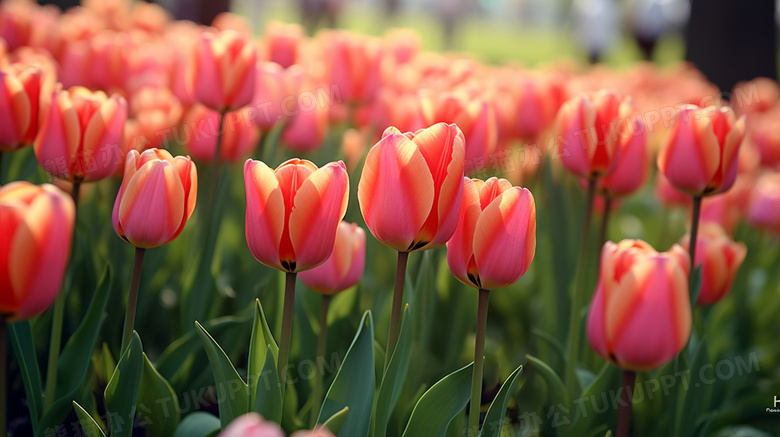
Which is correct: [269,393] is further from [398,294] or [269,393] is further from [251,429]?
[251,429]

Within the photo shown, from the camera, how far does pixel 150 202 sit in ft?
3.88

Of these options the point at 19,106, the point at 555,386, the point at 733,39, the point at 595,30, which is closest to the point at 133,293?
the point at 19,106

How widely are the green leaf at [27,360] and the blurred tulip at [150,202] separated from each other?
1.01 ft

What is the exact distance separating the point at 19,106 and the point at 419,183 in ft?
2.96

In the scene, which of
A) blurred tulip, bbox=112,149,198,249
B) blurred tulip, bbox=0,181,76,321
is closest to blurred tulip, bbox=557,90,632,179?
blurred tulip, bbox=112,149,198,249

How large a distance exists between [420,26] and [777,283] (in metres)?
24.7

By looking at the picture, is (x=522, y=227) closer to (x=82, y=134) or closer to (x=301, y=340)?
(x=301, y=340)

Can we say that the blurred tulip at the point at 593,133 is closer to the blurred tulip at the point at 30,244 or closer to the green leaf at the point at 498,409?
the green leaf at the point at 498,409

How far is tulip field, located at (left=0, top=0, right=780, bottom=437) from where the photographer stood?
3.73 ft

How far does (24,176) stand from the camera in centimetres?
190

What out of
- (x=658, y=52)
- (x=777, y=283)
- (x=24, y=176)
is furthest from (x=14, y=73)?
(x=658, y=52)

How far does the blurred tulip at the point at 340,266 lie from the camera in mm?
1393

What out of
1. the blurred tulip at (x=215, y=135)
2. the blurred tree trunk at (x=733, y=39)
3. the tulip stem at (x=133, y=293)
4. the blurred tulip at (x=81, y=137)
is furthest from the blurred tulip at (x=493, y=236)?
the blurred tree trunk at (x=733, y=39)

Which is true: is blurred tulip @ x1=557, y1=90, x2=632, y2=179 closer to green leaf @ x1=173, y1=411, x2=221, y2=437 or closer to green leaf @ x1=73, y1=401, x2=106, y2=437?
green leaf @ x1=173, y1=411, x2=221, y2=437
